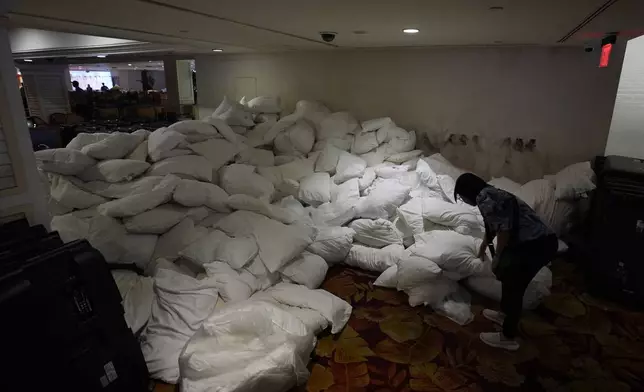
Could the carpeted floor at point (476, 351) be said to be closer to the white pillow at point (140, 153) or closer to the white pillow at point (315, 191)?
the white pillow at point (315, 191)

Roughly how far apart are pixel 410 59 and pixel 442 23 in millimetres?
2085

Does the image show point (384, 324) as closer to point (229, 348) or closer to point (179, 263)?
point (229, 348)

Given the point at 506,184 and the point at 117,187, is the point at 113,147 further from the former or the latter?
the point at 506,184

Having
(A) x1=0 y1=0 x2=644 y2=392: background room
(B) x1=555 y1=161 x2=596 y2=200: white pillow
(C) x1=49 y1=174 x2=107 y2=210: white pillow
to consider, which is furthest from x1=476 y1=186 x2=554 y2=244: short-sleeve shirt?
(C) x1=49 y1=174 x2=107 y2=210: white pillow

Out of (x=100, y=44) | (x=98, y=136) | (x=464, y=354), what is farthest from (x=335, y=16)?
(x=100, y=44)

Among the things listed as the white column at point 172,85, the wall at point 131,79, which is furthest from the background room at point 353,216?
the wall at point 131,79

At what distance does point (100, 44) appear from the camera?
4238 millimetres

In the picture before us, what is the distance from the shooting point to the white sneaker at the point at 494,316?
2.58m

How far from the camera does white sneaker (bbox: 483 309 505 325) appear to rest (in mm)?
2575

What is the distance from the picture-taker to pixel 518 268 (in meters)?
2.24

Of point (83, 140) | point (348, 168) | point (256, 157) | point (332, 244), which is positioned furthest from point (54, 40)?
point (332, 244)

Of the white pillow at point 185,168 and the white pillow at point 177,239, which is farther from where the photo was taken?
the white pillow at point 185,168

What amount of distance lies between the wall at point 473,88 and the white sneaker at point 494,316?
1806 millimetres

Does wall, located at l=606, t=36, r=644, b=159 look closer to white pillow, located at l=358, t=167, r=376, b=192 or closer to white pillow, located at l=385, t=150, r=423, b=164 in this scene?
white pillow, located at l=385, t=150, r=423, b=164
